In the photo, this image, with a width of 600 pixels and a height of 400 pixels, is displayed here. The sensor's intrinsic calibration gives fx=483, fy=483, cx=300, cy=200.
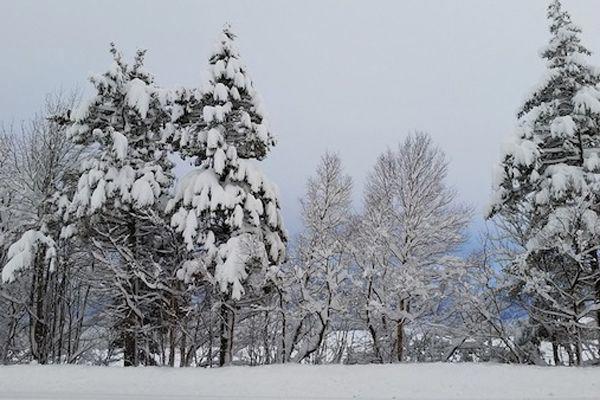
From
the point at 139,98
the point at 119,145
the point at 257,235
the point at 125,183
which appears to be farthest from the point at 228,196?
the point at 139,98

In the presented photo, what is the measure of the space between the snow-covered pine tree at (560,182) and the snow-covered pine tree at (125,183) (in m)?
9.77

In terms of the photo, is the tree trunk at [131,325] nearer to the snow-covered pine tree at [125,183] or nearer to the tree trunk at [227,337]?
the snow-covered pine tree at [125,183]

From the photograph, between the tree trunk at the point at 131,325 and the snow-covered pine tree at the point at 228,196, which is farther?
the tree trunk at the point at 131,325

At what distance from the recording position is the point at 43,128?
17.5m

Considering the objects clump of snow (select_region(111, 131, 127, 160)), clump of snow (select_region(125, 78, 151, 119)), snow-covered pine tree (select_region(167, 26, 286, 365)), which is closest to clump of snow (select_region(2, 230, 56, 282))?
clump of snow (select_region(111, 131, 127, 160))

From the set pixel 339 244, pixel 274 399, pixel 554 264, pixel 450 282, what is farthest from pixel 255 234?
pixel 554 264

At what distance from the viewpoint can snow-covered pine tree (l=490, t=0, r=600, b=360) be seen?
1152 centimetres

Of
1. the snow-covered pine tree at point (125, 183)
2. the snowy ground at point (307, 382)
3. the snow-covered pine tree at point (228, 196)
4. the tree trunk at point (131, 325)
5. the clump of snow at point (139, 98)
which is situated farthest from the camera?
the clump of snow at point (139, 98)

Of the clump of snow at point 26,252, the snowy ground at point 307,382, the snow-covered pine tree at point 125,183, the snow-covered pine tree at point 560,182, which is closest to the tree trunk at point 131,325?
the snow-covered pine tree at point 125,183

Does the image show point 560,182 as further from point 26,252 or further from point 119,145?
point 26,252

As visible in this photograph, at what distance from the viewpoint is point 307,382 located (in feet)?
34.9

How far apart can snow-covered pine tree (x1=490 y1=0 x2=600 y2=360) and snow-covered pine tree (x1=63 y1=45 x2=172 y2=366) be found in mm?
9775

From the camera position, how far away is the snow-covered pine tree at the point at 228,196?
1303cm

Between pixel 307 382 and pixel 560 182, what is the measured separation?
7.62 metres
